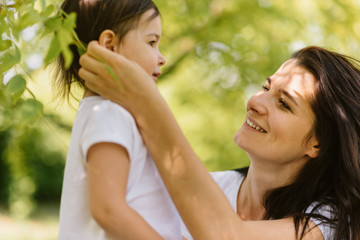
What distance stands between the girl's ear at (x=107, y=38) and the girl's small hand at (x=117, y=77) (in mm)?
152

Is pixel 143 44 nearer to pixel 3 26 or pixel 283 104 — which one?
pixel 3 26

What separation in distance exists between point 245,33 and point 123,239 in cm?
383

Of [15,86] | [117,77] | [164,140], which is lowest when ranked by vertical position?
[164,140]

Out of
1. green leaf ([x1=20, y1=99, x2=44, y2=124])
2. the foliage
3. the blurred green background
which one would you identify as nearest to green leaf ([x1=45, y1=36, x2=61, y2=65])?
the foliage

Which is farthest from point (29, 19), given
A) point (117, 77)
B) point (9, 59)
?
point (117, 77)

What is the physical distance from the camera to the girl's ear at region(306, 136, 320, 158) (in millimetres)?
2301

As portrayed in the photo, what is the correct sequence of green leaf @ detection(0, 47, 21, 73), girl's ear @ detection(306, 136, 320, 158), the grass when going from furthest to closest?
1. the grass
2. girl's ear @ detection(306, 136, 320, 158)
3. green leaf @ detection(0, 47, 21, 73)

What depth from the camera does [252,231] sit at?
190 centimetres

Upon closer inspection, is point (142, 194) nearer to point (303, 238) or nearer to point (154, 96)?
point (154, 96)

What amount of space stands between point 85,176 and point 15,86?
458mm

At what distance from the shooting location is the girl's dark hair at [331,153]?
2.19 metres

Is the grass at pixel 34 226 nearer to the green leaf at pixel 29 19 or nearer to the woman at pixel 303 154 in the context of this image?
the woman at pixel 303 154

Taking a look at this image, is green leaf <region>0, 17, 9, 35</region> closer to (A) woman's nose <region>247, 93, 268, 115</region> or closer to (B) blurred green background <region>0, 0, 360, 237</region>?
(A) woman's nose <region>247, 93, 268, 115</region>

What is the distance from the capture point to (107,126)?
4.89ft
